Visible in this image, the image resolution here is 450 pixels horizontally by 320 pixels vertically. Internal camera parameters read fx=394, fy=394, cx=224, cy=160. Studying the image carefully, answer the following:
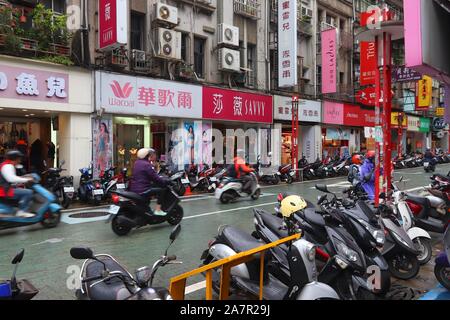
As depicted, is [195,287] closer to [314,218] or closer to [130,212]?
[314,218]

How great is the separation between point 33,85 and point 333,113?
764 inches

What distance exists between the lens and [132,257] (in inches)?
241

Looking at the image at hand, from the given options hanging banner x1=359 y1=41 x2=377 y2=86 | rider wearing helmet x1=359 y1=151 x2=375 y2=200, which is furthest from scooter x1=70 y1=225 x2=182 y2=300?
hanging banner x1=359 y1=41 x2=377 y2=86

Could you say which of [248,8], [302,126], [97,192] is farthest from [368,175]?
[302,126]

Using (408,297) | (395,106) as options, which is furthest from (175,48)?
(395,106)

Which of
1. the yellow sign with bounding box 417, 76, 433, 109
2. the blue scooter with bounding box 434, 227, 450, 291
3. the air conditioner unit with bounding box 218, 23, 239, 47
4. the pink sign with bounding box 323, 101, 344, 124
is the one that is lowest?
the blue scooter with bounding box 434, 227, 450, 291

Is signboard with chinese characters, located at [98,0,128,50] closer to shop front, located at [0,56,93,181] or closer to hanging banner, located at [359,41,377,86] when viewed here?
shop front, located at [0,56,93,181]

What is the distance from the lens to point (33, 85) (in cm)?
1216

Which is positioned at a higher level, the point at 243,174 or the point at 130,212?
the point at 243,174

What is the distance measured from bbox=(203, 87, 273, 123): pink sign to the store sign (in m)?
0.78

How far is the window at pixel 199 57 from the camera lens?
18312 millimetres

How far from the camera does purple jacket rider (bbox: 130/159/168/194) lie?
7930 mm

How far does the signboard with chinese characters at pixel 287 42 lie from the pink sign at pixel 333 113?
6309 mm
